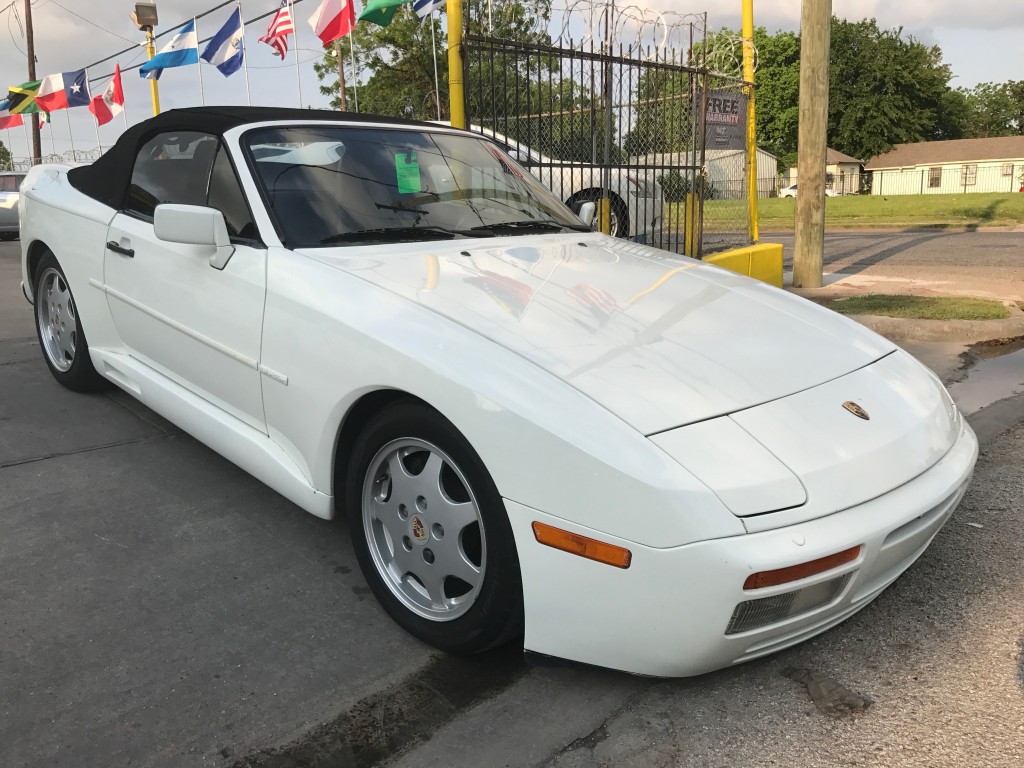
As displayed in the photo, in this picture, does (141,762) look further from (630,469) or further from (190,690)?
(630,469)

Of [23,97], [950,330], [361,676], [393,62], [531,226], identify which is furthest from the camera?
[393,62]

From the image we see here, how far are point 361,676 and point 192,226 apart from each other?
5.45 ft

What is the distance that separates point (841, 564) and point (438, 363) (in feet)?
3.68

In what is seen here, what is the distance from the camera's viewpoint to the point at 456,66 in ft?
21.7

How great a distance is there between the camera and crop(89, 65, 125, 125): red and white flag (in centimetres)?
1866

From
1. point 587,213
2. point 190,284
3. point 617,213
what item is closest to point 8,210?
point 617,213

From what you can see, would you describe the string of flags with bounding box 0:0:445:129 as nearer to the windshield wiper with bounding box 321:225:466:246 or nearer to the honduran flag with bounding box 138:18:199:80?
the honduran flag with bounding box 138:18:199:80

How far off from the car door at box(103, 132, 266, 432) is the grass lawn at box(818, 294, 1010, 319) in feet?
17.5

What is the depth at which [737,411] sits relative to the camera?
213cm

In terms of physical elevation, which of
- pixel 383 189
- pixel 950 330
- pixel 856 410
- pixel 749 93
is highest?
pixel 749 93

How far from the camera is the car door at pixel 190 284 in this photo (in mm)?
2912

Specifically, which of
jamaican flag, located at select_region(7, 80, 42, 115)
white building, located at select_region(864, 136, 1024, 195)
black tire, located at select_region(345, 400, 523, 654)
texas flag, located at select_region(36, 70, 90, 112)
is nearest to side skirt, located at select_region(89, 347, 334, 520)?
black tire, located at select_region(345, 400, 523, 654)

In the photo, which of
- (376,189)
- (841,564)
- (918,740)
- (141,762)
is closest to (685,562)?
(841,564)

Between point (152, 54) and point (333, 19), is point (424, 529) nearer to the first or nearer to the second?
point (333, 19)
